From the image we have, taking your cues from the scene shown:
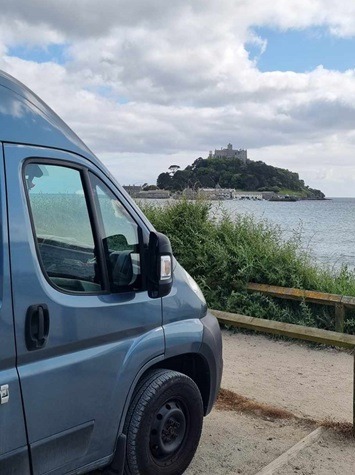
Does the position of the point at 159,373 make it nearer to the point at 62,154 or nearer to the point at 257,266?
the point at 62,154

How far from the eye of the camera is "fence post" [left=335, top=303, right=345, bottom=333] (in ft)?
25.0

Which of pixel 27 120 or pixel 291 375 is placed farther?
pixel 291 375

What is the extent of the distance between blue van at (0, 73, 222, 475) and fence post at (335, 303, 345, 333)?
4376 millimetres

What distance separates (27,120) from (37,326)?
1.04 m

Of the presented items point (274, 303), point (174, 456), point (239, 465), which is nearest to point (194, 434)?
point (174, 456)

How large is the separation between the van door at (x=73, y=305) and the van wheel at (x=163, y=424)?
0.57 feet

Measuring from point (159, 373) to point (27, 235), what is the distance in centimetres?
137

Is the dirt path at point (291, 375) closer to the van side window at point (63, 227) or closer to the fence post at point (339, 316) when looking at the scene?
the fence post at point (339, 316)

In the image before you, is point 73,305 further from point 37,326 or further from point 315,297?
point 315,297

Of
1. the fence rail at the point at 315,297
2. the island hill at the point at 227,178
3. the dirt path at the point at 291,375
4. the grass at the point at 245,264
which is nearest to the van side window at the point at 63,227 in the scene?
the dirt path at the point at 291,375

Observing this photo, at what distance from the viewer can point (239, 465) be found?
400cm

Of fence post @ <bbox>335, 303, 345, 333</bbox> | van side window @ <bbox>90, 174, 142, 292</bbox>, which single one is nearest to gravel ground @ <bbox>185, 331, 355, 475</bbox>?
fence post @ <bbox>335, 303, 345, 333</bbox>

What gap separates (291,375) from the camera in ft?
20.9

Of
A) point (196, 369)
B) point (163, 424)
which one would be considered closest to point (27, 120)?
point (163, 424)
